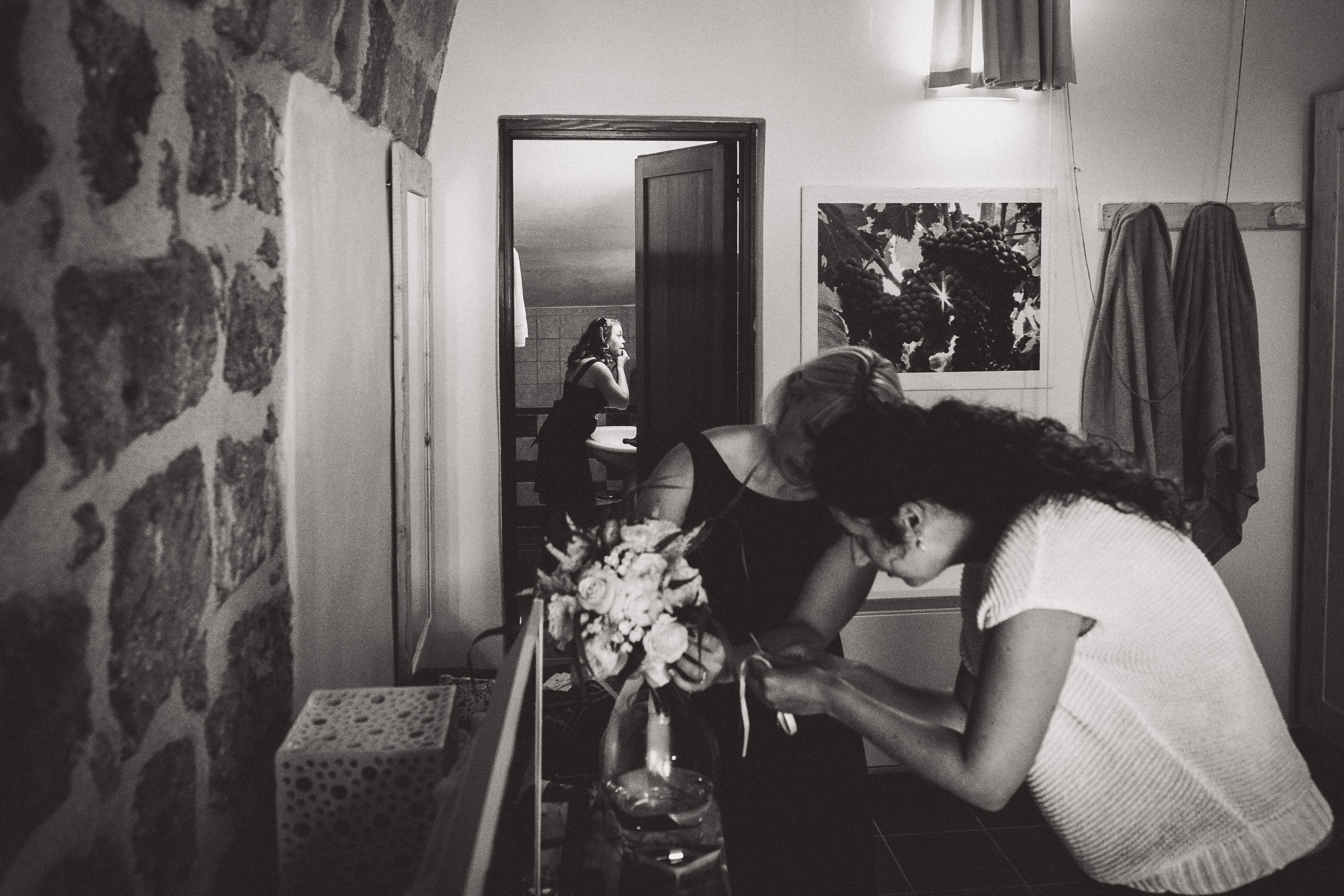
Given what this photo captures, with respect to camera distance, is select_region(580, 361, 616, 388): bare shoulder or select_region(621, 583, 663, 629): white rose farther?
select_region(580, 361, 616, 388): bare shoulder

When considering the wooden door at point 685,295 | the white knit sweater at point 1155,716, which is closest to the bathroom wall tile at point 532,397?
the wooden door at point 685,295

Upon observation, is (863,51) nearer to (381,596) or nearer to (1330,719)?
(381,596)

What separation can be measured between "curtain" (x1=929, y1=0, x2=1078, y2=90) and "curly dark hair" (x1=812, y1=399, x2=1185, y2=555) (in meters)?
2.50

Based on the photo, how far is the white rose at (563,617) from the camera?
1482mm

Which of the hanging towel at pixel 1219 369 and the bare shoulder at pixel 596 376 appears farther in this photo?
the bare shoulder at pixel 596 376

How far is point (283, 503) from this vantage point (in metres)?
1.76

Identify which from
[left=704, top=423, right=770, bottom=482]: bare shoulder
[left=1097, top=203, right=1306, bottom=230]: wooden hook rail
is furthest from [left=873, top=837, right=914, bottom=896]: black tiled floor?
[left=1097, top=203, right=1306, bottom=230]: wooden hook rail

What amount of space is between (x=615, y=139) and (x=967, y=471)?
9.02 ft

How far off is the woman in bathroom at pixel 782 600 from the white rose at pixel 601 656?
0.20 meters

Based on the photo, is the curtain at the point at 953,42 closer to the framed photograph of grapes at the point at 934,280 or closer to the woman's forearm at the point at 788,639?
the framed photograph of grapes at the point at 934,280

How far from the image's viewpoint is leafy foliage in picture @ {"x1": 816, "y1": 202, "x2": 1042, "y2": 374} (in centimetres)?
394

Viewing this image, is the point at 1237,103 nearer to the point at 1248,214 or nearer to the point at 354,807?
the point at 1248,214

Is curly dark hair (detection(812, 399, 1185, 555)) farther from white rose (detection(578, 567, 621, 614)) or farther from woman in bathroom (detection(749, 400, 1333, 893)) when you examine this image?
white rose (detection(578, 567, 621, 614))

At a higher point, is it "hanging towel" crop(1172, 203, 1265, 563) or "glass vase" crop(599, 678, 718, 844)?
"hanging towel" crop(1172, 203, 1265, 563)
